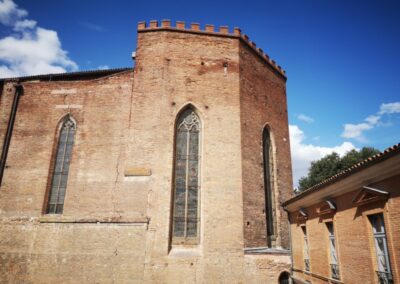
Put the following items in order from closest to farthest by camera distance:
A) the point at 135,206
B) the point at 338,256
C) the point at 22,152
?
the point at 338,256 → the point at 135,206 → the point at 22,152

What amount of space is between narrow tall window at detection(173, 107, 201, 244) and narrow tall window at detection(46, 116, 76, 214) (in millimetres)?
4430

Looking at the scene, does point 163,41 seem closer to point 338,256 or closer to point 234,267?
point 234,267

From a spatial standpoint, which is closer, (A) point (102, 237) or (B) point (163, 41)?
(A) point (102, 237)

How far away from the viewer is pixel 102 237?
10484mm

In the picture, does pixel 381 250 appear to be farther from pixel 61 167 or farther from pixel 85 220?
pixel 61 167

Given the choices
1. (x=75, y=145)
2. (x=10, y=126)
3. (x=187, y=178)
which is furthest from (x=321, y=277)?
(x=10, y=126)

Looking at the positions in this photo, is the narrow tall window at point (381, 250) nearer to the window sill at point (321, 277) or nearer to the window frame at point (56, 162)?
the window sill at point (321, 277)

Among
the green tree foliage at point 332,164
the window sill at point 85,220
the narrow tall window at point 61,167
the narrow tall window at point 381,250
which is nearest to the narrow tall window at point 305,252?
the narrow tall window at point 381,250

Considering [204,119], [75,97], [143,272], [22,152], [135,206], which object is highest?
[75,97]

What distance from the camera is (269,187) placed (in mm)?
12883

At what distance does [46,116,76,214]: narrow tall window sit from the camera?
11730mm

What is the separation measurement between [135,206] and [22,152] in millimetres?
5541

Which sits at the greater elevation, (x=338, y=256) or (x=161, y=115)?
(x=161, y=115)

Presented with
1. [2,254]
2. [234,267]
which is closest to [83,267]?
[2,254]
